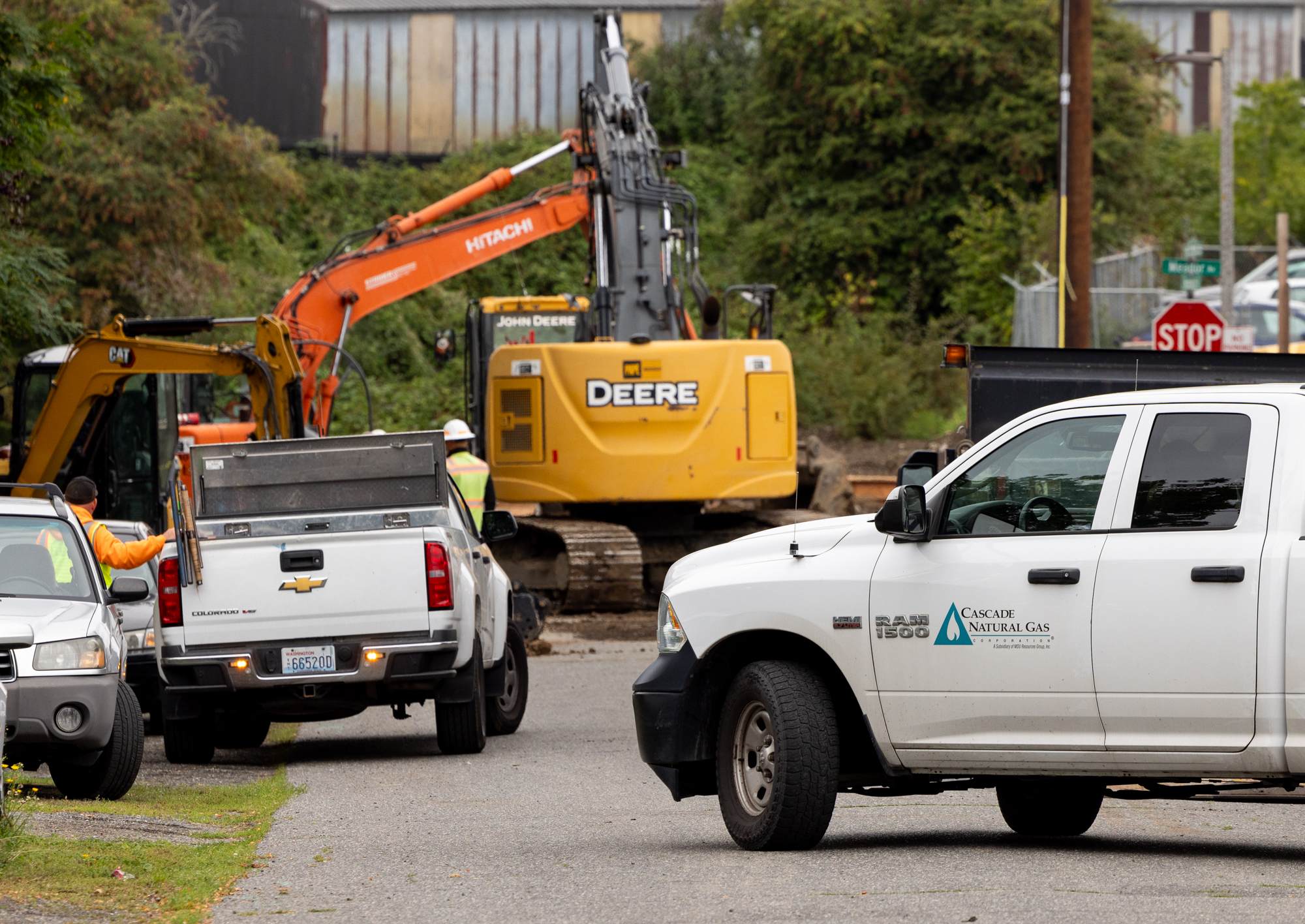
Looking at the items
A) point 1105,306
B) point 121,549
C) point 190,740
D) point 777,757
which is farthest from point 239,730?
point 1105,306

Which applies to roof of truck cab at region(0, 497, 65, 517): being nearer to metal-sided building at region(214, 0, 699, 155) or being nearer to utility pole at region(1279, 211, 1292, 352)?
utility pole at region(1279, 211, 1292, 352)

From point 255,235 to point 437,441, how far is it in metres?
32.4

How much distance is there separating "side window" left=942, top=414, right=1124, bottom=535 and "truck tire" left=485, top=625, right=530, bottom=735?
6370 millimetres

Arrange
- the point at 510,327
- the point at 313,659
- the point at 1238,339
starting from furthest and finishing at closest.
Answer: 1. the point at 1238,339
2. the point at 510,327
3. the point at 313,659

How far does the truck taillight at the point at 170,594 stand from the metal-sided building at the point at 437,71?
139 feet

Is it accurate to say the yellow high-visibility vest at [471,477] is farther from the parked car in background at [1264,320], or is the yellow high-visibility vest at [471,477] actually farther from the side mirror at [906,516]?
the parked car in background at [1264,320]

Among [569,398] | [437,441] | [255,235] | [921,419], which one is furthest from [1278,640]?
[255,235]

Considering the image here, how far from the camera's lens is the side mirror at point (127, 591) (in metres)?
11.5

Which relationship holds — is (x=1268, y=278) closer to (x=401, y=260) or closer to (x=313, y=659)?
(x=401, y=260)

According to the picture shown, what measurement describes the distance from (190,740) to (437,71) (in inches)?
1723

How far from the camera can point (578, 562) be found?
2117 cm

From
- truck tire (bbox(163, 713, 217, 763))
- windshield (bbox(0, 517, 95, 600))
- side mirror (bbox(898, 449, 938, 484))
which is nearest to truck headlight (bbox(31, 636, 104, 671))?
windshield (bbox(0, 517, 95, 600))

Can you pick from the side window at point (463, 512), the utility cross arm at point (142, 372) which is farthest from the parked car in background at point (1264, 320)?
the side window at point (463, 512)

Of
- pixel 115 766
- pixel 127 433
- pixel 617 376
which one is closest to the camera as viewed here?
pixel 115 766
